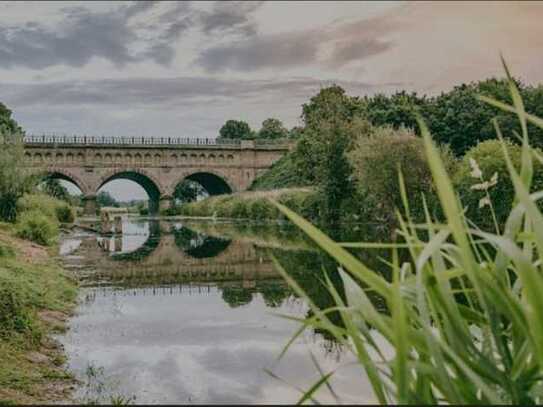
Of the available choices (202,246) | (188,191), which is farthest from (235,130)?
(202,246)

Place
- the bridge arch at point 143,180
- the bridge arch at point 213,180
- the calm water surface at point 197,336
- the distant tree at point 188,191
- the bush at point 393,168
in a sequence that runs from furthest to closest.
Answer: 1. the distant tree at point 188,191
2. the bridge arch at point 213,180
3. the bridge arch at point 143,180
4. the bush at point 393,168
5. the calm water surface at point 197,336

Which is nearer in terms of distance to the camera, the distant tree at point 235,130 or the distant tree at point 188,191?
the distant tree at point 188,191

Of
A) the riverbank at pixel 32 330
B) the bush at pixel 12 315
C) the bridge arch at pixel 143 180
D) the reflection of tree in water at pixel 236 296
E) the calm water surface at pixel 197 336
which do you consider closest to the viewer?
the riverbank at pixel 32 330

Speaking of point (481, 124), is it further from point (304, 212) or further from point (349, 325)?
point (349, 325)

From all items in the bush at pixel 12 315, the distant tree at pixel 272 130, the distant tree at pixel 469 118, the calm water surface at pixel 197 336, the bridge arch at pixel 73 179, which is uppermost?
the distant tree at pixel 272 130

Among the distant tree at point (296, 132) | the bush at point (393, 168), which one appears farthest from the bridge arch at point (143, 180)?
the bush at point (393, 168)

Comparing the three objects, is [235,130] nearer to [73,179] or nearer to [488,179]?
[73,179]

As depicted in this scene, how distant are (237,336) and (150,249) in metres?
A: 13.7

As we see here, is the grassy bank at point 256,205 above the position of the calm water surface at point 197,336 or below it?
above

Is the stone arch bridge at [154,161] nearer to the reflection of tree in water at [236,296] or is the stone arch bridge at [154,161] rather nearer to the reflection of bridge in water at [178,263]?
the reflection of bridge in water at [178,263]

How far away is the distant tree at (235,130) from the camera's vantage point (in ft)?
320

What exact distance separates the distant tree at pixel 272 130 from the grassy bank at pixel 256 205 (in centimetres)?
3516

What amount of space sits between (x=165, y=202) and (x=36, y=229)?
41.9 m

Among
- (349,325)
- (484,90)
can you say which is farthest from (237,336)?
(484,90)
